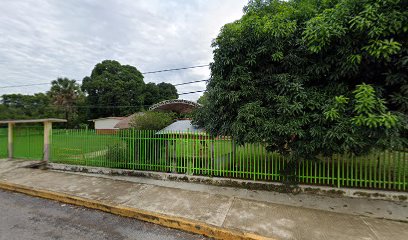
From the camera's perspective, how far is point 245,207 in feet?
14.5

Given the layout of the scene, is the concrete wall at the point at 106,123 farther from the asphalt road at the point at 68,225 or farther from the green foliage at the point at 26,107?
the asphalt road at the point at 68,225

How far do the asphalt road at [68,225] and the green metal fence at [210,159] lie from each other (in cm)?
A: 223

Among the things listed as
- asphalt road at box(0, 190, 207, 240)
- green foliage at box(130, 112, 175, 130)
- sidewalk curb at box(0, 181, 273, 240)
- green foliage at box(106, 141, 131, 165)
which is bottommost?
asphalt road at box(0, 190, 207, 240)

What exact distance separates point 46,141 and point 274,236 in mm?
8900

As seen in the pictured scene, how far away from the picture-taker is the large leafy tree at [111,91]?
3059 cm

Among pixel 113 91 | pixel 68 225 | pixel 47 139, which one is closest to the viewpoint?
pixel 68 225

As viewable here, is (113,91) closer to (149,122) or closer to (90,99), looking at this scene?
(90,99)

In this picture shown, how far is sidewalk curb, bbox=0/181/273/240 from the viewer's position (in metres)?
3.45

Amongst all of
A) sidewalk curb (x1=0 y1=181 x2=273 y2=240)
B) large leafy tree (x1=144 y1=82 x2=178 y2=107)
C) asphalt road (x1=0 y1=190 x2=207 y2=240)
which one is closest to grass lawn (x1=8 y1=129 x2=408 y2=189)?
sidewalk curb (x1=0 y1=181 x2=273 y2=240)

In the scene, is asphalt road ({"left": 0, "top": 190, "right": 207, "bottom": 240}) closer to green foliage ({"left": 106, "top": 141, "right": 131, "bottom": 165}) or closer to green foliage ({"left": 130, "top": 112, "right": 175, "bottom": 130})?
green foliage ({"left": 106, "top": 141, "right": 131, "bottom": 165})

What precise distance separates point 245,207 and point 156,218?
1.88 metres

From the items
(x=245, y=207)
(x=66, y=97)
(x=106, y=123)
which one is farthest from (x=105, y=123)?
(x=245, y=207)

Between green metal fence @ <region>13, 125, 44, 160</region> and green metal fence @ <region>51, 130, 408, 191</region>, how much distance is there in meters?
0.94

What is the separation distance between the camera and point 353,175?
4922mm
